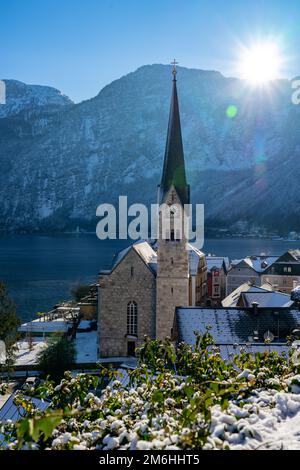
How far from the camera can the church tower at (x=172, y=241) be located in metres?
32.6

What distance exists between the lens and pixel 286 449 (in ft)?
17.9

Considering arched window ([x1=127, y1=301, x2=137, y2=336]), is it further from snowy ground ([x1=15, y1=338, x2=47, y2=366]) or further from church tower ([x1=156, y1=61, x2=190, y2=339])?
A: snowy ground ([x1=15, y1=338, x2=47, y2=366])

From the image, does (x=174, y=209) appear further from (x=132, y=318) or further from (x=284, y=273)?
(x=284, y=273)


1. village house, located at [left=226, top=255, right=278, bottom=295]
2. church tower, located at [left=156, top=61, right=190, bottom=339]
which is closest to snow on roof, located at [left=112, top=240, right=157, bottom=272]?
church tower, located at [left=156, top=61, right=190, bottom=339]

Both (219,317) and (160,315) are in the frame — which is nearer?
(219,317)

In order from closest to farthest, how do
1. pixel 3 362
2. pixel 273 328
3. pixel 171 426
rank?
pixel 171 426
pixel 273 328
pixel 3 362

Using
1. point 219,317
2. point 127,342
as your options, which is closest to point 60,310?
point 127,342

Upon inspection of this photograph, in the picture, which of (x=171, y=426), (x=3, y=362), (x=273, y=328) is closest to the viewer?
(x=171, y=426)

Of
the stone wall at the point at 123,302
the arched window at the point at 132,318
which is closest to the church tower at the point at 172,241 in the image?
the stone wall at the point at 123,302

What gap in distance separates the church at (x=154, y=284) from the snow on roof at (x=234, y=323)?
7904 millimetres

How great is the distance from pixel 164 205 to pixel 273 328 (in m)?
11.8

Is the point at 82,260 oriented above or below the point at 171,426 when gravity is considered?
above

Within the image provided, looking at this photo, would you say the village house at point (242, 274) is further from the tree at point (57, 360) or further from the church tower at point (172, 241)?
the tree at point (57, 360)
